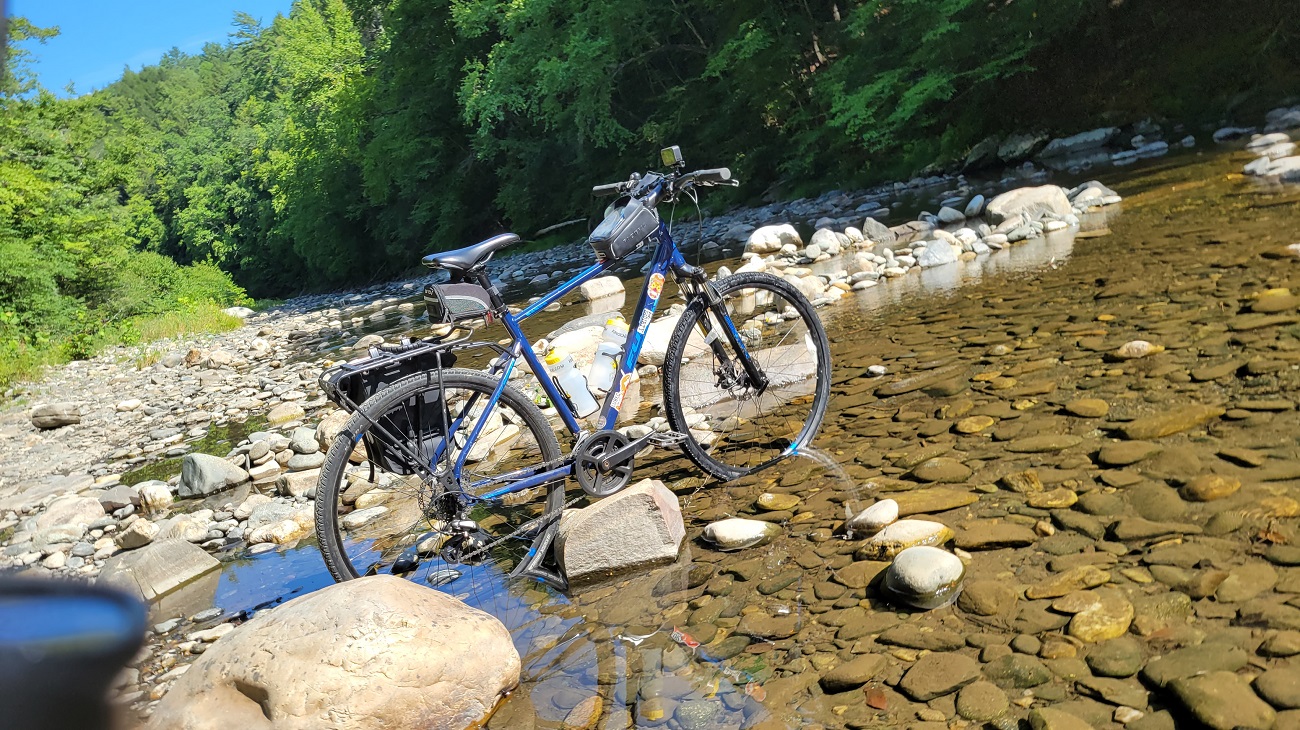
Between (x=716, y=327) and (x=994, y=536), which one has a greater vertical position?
(x=716, y=327)

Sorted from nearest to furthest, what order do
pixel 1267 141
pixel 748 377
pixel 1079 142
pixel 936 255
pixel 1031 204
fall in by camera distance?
pixel 748 377 → pixel 936 255 → pixel 1031 204 → pixel 1267 141 → pixel 1079 142

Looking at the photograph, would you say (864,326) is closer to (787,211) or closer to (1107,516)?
(1107,516)

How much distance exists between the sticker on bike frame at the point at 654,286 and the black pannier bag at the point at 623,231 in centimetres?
19

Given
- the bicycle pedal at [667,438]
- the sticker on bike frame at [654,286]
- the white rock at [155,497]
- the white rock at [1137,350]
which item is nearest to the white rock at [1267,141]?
the white rock at [1137,350]

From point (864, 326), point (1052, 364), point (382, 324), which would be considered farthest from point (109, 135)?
point (1052, 364)


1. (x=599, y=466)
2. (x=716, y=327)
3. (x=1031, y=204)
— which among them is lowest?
(x=1031, y=204)

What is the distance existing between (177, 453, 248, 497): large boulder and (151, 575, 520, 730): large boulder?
4.67 m

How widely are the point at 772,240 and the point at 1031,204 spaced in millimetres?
4338

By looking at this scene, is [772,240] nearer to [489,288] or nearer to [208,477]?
[208,477]

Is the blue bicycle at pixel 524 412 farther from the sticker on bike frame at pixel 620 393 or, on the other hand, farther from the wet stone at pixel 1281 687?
the wet stone at pixel 1281 687

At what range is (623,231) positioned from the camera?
14.5 ft

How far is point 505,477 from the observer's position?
13.5 feet

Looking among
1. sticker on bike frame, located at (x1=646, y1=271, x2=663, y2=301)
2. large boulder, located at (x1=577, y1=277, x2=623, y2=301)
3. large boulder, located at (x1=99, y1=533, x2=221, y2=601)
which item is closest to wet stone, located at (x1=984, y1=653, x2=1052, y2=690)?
sticker on bike frame, located at (x1=646, y1=271, x2=663, y2=301)

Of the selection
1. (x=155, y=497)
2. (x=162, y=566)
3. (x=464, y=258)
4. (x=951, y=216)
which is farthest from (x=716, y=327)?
(x=951, y=216)
